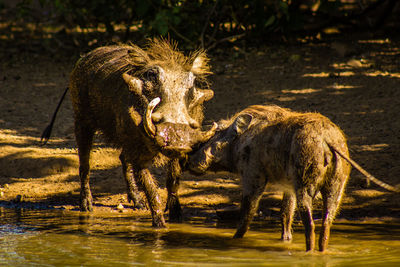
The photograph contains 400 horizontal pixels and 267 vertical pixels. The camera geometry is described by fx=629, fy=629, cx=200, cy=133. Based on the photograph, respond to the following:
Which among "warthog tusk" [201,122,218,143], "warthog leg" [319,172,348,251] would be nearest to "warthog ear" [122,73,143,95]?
"warthog tusk" [201,122,218,143]

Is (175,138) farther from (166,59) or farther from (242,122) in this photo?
(166,59)

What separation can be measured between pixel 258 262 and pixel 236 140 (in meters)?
1.23

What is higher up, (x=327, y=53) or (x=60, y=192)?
(x=327, y=53)

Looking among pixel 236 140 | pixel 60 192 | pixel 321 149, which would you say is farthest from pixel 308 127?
pixel 60 192

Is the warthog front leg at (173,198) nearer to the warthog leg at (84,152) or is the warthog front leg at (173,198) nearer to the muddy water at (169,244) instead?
the muddy water at (169,244)

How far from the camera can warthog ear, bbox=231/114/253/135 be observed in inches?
209

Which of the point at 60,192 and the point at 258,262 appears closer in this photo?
the point at 258,262

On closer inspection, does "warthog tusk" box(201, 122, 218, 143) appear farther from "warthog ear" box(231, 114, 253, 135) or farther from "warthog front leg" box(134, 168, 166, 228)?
"warthog front leg" box(134, 168, 166, 228)

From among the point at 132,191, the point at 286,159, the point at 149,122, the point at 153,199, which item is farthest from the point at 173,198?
the point at 286,159

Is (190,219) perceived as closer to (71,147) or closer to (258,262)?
(258,262)

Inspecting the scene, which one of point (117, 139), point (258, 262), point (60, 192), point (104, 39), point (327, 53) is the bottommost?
point (258, 262)

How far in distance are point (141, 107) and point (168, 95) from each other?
0.29m

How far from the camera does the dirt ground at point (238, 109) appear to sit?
6.64m

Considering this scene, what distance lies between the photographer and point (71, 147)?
27.2ft
